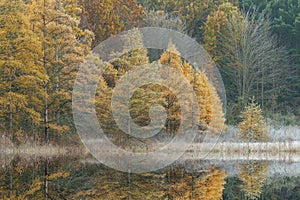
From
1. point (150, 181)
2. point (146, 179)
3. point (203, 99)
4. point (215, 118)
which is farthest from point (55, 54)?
point (150, 181)

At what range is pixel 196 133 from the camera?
25734 mm

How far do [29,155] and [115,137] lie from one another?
461cm

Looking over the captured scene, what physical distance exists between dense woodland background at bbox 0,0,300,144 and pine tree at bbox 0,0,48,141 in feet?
0.11

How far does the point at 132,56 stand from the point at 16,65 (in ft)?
19.8

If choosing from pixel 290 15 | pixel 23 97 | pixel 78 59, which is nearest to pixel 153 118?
pixel 78 59

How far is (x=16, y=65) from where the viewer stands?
20500 mm

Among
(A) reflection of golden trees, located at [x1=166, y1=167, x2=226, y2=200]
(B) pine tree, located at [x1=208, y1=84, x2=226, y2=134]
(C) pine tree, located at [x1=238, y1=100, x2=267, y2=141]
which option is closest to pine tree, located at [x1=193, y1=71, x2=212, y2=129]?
(B) pine tree, located at [x1=208, y1=84, x2=226, y2=134]

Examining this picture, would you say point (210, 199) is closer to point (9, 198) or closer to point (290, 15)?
point (9, 198)

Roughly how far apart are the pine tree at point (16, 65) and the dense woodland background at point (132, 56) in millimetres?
35

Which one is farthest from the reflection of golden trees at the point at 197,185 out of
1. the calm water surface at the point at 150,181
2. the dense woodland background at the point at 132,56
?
the dense woodland background at the point at 132,56

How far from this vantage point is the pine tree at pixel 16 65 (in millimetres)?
20672

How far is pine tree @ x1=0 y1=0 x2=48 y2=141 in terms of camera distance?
2067cm

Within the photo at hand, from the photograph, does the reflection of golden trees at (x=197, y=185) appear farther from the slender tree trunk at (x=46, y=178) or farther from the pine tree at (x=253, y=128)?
the pine tree at (x=253, y=128)

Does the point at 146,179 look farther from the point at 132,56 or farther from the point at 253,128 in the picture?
the point at 132,56
